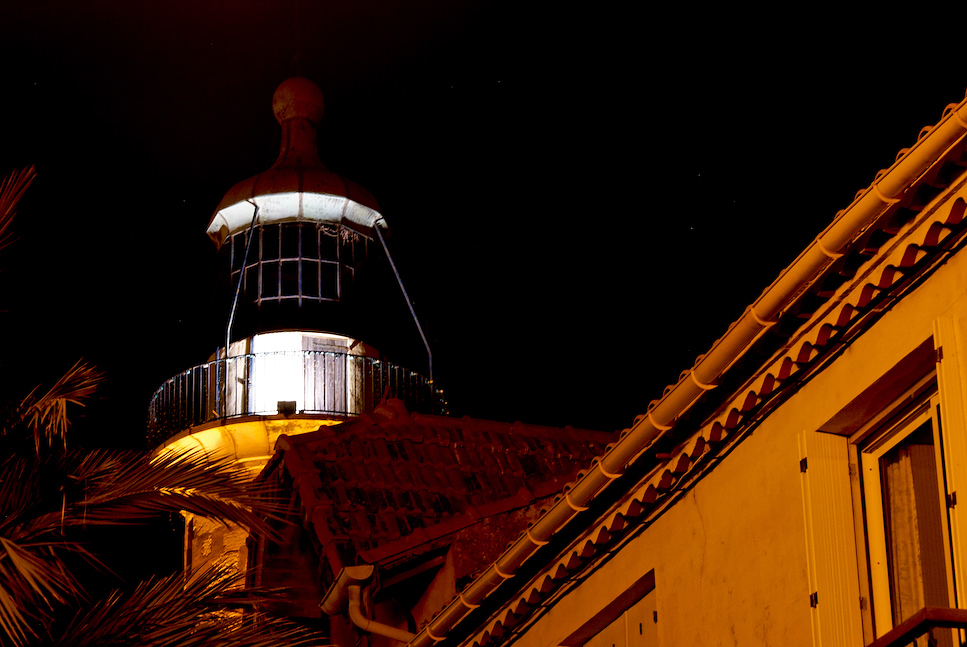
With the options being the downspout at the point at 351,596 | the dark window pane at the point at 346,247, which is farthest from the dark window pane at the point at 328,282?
the downspout at the point at 351,596

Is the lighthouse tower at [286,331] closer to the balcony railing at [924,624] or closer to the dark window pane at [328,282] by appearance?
the dark window pane at [328,282]

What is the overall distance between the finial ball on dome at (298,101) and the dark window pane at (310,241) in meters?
1.98

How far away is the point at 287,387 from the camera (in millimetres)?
20750

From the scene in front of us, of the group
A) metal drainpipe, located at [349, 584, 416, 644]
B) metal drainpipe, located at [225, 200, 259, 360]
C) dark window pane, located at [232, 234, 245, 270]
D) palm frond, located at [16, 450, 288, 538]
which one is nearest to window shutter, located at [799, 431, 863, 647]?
palm frond, located at [16, 450, 288, 538]

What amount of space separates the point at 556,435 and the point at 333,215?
6.33 meters

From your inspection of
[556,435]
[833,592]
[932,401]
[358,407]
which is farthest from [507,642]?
[358,407]

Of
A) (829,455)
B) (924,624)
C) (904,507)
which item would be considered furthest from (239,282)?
(924,624)

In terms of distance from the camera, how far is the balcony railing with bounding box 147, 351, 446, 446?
20.7 m

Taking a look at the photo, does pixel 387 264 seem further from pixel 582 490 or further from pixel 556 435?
pixel 582 490

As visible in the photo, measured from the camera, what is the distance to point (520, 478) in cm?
1617

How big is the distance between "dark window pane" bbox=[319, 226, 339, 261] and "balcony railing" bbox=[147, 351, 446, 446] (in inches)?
63.4

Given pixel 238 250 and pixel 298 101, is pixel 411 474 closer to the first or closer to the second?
pixel 238 250

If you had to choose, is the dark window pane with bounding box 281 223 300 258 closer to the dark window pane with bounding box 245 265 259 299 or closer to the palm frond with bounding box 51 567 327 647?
the dark window pane with bounding box 245 265 259 299

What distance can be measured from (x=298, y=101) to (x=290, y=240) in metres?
2.35
